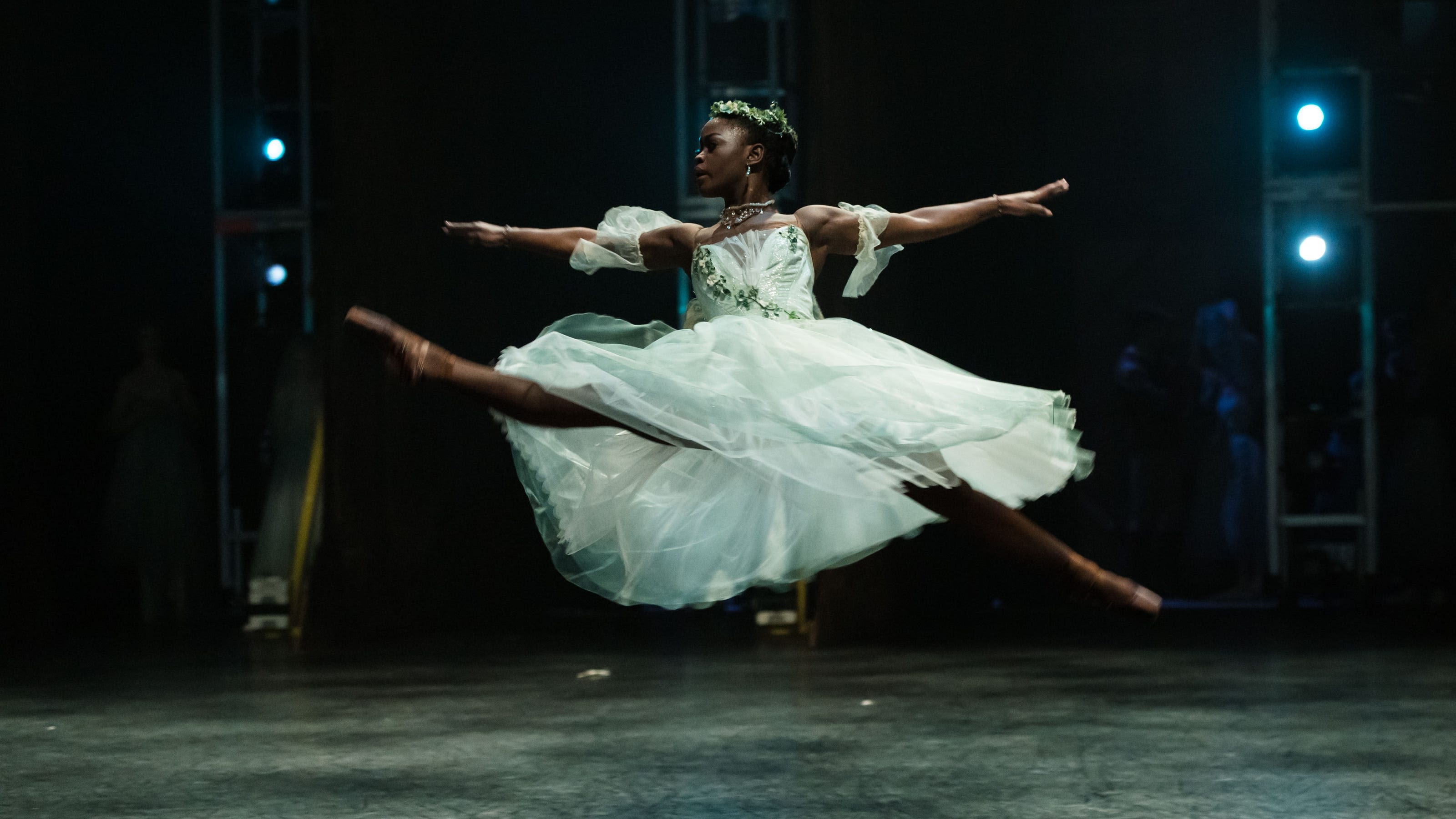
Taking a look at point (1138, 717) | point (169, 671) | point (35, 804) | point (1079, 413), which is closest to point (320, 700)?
point (169, 671)

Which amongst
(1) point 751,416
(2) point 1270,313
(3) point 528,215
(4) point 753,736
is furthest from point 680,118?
(1) point 751,416

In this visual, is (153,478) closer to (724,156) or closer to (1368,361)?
(724,156)

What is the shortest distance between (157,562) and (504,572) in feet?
5.27

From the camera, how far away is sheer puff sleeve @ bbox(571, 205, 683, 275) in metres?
3.31

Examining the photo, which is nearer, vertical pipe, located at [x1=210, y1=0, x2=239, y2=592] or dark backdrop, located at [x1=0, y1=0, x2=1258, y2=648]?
dark backdrop, located at [x1=0, y1=0, x2=1258, y2=648]

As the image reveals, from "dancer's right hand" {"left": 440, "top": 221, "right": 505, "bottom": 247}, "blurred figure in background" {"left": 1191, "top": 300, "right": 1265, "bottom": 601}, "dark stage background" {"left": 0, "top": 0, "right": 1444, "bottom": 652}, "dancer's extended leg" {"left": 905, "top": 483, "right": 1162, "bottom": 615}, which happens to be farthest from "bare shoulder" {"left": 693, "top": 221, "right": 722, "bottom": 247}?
"blurred figure in background" {"left": 1191, "top": 300, "right": 1265, "bottom": 601}

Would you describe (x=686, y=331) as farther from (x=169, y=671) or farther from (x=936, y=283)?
(x=936, y=283)

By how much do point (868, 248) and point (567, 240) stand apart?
25.2 inches

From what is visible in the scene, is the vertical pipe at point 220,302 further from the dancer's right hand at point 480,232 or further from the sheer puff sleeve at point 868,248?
the sheer puff sleeve at point 868,248

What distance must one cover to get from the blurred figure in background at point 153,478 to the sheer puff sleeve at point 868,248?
456cm

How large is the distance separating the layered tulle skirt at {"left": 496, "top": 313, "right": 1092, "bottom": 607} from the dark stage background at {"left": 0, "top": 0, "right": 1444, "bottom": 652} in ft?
9.38

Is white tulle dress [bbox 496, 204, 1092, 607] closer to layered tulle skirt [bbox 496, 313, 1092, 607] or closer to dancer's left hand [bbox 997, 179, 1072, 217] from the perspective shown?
layered tulle skirt [bbox 496, 313, 1092, 607]

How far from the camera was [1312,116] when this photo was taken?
6891mm

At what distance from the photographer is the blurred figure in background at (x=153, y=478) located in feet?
22.9
